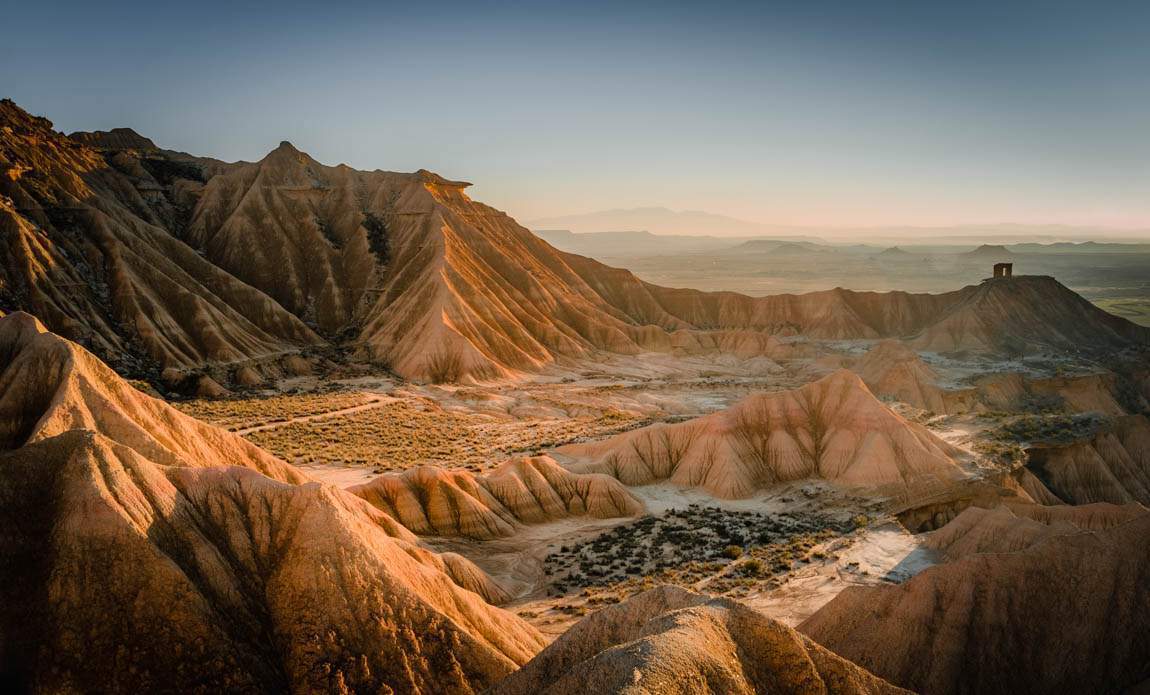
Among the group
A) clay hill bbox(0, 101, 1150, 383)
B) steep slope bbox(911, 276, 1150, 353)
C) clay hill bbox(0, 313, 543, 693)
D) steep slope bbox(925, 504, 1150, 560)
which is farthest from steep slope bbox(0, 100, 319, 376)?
steep slope bbox(911, 276, 1150, 353)

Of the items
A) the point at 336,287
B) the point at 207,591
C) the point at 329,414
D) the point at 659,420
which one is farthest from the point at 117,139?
the point at 207,591

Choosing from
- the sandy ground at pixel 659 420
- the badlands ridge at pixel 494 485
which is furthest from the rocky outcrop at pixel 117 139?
the sandy ground at pixel 659 420

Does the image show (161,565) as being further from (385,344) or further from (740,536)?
(385,344)

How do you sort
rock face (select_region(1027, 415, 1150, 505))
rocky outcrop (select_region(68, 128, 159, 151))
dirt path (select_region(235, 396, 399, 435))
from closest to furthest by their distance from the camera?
rock face (select_region(1027, 415, 1150, 505)), dirt path (select_region(235, 396, 399, 435)), rocky outcrop (select_region(68, 128, 159, 151))

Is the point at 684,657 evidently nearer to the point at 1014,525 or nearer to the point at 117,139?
the point at 1014,525

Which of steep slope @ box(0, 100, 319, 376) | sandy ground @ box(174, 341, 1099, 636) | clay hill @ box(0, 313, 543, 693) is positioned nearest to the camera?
clay hill @ box(0, 313, 543, 693)

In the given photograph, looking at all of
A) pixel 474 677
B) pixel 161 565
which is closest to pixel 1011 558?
pixel 474 677

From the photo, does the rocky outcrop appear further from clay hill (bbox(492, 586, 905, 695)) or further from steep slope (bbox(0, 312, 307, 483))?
clay hill (bbox(492, 586, 905, 695))

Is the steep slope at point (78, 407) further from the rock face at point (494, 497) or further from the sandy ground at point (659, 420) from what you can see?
the sandy ground at point (659, 420)
